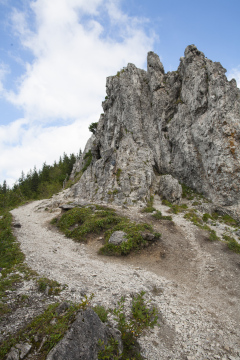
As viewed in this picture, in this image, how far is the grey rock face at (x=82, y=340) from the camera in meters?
4.76

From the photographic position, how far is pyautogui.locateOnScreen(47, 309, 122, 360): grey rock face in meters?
4.76

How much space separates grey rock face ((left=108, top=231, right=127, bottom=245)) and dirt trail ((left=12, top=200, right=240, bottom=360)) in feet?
5.43

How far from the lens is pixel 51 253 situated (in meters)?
15.6

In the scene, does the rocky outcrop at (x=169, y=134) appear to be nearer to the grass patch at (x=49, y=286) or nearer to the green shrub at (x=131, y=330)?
the grass patch at (x=49, y=286)

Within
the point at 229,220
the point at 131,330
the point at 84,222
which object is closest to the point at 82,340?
the point at 131,330

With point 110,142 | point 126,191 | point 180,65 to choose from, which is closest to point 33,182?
point 110,142

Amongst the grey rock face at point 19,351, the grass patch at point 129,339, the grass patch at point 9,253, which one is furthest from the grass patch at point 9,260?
the grass patch at point 129,339

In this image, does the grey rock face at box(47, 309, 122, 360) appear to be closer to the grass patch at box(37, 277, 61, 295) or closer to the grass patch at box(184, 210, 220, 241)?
the grass patch at box(37, 277, 61, 295)

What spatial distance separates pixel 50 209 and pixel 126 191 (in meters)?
14.6

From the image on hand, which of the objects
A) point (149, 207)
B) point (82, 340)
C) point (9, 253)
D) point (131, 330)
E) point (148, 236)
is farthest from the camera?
point (149, 207)

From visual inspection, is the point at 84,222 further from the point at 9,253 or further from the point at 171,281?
the point at 171,281

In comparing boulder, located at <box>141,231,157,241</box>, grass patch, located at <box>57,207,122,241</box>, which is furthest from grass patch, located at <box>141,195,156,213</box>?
boulder, located at <box>141,231,157,241</box>

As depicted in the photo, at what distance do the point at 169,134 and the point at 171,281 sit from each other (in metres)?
33.6

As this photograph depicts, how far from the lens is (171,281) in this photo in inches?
475
